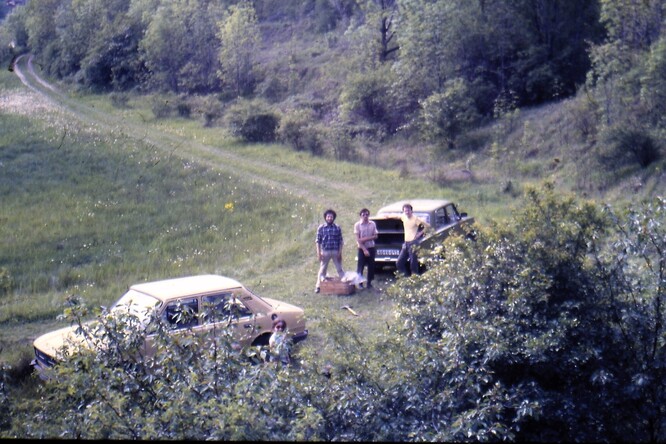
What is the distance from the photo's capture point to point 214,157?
31.8m

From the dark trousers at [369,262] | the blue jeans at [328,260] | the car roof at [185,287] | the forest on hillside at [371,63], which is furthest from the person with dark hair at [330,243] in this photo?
the forest on hillside at [371,63]

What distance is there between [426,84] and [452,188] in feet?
41.8

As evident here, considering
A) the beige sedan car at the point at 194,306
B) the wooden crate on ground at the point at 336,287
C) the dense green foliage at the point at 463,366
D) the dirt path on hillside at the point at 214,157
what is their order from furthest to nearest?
1. the dirt path on hillside at the point at 214,157
2. the wooden crate on ground at the point at 336,287
3. the beige sedan car at the point at 194,306
4. the dense green foliage at the point at 463,366

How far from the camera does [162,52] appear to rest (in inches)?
1988

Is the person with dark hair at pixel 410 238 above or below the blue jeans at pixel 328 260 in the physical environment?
above

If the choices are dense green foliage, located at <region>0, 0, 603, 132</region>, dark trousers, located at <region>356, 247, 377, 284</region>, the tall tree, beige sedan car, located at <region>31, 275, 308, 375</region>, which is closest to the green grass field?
dark trousers, located at <region>356, 247, 377, 284</region>

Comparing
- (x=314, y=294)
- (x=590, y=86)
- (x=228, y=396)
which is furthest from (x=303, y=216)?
(x=228, y=396)

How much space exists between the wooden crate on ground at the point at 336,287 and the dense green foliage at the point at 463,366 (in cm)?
642

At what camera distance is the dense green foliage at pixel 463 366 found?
573 centimetres

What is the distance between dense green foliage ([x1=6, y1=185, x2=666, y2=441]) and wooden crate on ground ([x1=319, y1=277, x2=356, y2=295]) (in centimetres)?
642

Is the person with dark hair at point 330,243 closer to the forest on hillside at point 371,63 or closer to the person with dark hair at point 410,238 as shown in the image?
the person with dark hair at point 410,238

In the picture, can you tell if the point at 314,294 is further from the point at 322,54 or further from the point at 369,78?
the point at 322,54

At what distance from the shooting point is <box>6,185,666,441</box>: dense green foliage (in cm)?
573

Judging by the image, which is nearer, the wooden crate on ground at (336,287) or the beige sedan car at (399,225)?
the wooden crate on ground at (336,287)
